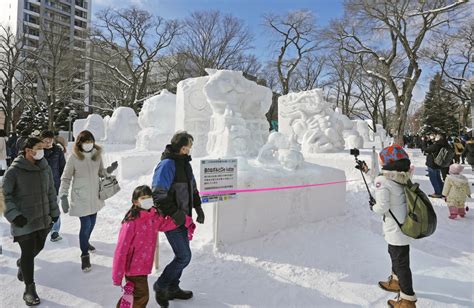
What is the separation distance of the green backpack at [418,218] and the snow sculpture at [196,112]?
6.43 meters

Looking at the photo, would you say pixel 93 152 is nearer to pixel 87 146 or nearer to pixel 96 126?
pixel 87 146

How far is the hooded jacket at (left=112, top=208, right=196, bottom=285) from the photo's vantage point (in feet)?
6.89

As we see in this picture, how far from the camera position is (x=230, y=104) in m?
6.43

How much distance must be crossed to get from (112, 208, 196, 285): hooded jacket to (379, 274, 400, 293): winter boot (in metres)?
2.26

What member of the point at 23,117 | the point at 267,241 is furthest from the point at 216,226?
the point at 23,117

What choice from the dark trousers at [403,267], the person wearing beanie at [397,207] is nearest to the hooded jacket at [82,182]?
the person wearing beanie at [397,207]

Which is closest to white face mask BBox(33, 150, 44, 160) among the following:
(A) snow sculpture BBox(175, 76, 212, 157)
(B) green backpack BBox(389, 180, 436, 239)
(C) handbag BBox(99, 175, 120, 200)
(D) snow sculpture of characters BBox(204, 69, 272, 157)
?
(C) handbag BBox(99, 175, 120, 200)

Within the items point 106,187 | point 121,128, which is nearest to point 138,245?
point 106,187

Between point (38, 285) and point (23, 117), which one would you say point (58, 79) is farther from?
point (38, 285)

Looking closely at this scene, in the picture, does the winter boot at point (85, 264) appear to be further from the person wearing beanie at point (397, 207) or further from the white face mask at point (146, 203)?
the person wearing beanie at point (397, 207)

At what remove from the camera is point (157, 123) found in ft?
33.9

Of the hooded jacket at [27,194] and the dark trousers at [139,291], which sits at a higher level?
the hooded jacket at [27,194]

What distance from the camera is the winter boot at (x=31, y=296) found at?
2484 millimetres

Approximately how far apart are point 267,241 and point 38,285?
2560 millimetres
